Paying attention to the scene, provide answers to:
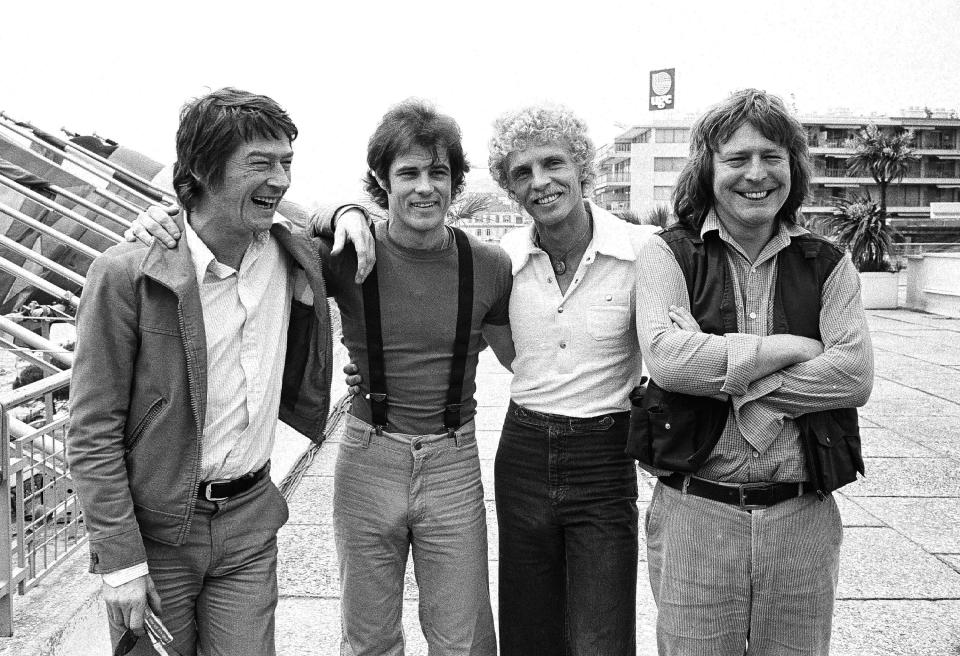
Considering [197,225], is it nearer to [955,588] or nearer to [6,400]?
[6,400]

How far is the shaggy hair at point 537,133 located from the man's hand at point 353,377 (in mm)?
863

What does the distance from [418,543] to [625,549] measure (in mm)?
697

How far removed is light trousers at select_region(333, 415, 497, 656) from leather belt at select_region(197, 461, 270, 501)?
433 mm

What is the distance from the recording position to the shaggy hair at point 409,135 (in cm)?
272

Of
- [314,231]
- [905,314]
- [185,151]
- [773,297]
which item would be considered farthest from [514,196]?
[905,314]

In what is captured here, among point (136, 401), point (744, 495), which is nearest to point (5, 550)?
point (136, 401)

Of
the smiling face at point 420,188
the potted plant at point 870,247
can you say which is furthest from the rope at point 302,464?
the potted plant at point 870,247

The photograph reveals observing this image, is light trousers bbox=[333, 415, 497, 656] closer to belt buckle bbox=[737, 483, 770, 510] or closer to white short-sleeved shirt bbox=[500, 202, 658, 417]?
white short-sleeved shirt bbox=[500, 202, 658, 417]

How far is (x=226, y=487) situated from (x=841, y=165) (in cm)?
8879

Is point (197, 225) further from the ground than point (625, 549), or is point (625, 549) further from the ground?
point (197, 225)

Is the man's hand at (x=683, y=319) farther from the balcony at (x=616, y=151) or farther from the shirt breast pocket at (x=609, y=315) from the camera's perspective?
the balcony at (x=616, y=151)

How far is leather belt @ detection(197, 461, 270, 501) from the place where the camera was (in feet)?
7.61

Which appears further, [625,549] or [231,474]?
[625,549]

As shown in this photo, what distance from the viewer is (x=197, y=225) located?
236cm
